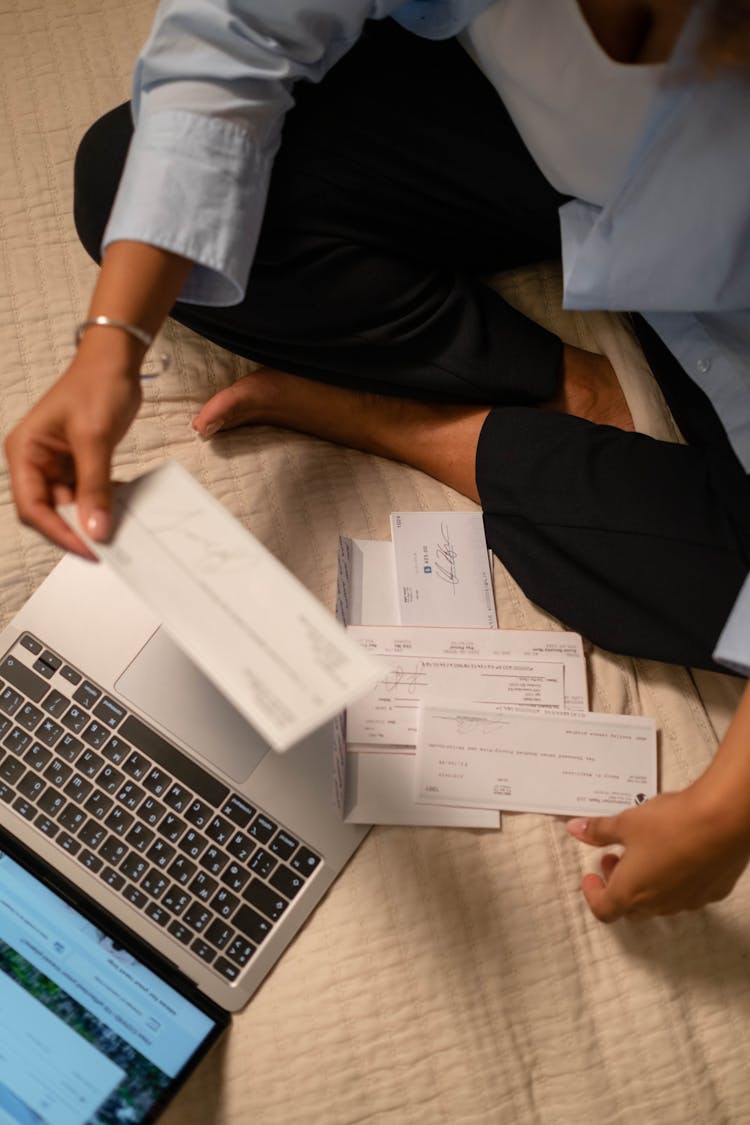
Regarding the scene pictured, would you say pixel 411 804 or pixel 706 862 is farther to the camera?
pixel 411 804

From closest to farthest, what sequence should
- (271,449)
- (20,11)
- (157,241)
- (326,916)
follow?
1. (157,241)
2. (326,916)
3. (271,449)
4. (20,11)

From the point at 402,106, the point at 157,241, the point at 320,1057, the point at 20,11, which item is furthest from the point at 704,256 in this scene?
the point at 20,11

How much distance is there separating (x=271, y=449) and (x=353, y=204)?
0.81ft

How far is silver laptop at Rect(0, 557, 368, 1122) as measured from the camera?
0.75 m

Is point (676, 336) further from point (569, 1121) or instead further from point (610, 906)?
point (569, 1121)

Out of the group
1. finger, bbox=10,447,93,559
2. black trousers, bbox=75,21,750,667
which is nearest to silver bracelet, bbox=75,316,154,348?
finger, bbox=10,447,93,559

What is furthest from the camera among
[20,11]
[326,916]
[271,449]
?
[20,11]

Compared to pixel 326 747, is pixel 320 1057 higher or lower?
lower

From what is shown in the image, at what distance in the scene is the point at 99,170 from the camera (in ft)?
2.81

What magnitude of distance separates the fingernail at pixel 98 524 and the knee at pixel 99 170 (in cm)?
43

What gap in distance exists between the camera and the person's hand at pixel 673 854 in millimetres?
668

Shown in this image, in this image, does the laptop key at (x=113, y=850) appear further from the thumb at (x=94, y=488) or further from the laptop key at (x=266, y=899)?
the thumb at (x=94, y=488)

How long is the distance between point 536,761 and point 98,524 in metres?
0.46

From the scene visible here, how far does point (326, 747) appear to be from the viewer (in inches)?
31.5
